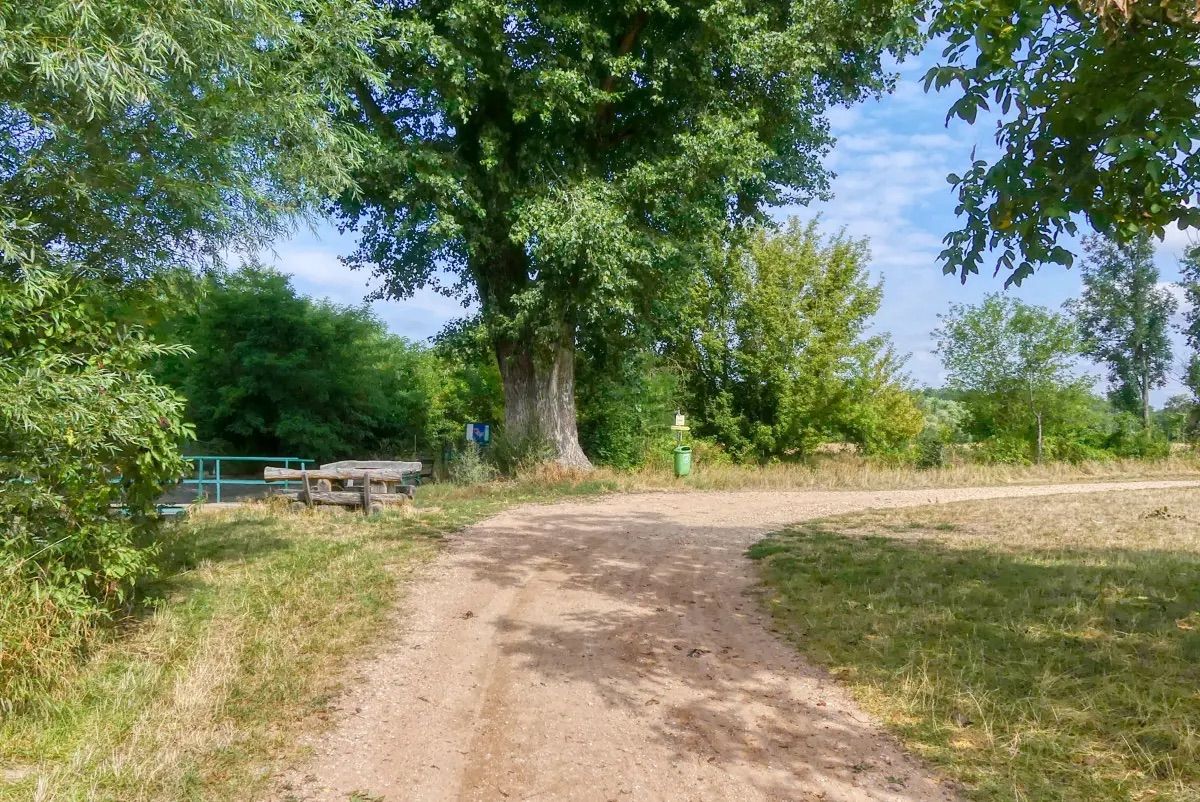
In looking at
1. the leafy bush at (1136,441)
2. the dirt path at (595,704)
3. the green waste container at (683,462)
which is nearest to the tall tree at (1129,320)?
the leafy bush at (1136,441)

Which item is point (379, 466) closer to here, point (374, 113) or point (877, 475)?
point (374, 113)

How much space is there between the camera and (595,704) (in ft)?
17.7

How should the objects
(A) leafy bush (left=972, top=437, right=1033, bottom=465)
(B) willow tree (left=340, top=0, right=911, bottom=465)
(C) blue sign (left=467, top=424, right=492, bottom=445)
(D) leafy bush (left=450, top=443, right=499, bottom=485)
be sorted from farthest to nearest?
(A) leafy bush (left=972, top=437, right=1033, bottom=465), (C) blue sign (left=467, top=424, right=492, bottom=445), (D) leafy bush (left=450, top=443, right=499, bottom=485), (B) willow tree (left=340, top=0, right=911, bottom=465)

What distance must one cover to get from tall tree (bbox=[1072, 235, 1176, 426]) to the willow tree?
110 feet

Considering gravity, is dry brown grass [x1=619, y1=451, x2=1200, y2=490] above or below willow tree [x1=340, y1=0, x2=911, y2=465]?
below

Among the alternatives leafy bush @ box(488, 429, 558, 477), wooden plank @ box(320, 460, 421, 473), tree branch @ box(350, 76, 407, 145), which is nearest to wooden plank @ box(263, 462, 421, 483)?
wooden plank @ box(320, 460, 421, 473)

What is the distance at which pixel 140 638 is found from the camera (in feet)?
21.6

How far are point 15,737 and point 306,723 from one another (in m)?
1.53

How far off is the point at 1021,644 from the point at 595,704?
3.11 meters

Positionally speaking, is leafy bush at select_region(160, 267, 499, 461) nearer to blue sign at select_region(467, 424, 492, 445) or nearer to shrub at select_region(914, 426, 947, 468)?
blue sign at select_region(467, 424, 492, 445)

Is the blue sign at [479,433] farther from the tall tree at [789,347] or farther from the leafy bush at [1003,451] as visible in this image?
the leafy bush at [1003,451]

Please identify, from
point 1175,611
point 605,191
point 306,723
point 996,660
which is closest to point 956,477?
point 605,191

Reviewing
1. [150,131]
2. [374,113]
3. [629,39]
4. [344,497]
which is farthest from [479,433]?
[150,131]

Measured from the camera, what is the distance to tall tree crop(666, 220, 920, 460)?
24438 millimetres
